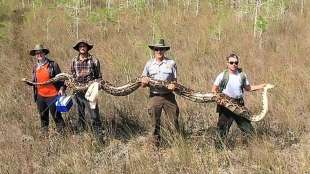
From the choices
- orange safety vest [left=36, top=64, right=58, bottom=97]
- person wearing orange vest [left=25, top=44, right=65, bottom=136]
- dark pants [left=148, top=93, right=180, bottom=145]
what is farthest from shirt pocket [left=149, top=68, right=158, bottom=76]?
orange safety vest [left=36, top=64, right=58, bottom=97]

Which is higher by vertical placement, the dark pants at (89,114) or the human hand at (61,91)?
the human hand at (61,91)

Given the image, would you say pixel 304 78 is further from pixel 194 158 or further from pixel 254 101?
pixel 194 158

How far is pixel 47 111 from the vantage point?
6.29 meters

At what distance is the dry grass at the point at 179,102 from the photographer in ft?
17.2

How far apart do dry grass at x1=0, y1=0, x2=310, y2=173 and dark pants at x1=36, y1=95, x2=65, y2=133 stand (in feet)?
0.47

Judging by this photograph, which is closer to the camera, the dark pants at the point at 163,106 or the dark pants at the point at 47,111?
the dark pants at the point at 163,106

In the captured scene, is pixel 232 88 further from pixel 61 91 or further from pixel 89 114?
pixel 61 91

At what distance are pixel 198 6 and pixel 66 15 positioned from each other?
5.03m

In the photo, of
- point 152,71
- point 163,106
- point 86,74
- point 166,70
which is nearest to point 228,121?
point 163,106

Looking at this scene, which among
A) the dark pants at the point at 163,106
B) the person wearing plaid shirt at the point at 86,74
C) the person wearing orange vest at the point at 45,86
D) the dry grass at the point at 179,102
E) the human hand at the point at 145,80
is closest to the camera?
the dry grass at the point at 179,102

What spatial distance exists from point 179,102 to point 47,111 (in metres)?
2.30

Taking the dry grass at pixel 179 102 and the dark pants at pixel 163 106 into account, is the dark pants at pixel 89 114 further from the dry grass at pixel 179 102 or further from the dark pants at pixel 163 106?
the dark pants at pixel 163 106

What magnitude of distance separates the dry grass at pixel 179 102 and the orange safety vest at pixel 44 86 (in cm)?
60

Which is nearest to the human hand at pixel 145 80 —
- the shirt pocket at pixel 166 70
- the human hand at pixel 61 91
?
the shirt pocket at pixel 166 70
